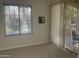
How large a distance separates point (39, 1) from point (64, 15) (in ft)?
5.18

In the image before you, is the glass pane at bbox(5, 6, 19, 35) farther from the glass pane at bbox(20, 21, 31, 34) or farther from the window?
the glass pane at bbox(20, 21, 31, 34)

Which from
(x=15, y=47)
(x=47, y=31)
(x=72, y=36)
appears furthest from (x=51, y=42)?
(x=15, y=47)

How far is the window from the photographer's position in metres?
5.54

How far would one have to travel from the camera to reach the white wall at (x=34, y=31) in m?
5.37

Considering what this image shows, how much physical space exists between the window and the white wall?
0.68 ft

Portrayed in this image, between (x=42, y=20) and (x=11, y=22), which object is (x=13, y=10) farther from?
Result: (x=42, y=20)

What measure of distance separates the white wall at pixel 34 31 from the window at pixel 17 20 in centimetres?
21

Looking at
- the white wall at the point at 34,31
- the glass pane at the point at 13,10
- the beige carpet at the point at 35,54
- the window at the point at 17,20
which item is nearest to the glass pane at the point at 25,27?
the window at the point at 17,20

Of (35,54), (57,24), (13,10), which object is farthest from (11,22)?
(57,24)

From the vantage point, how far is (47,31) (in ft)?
22.5

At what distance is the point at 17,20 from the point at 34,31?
3.45ft

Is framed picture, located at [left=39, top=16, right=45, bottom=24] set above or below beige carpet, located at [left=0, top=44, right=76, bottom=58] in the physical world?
above

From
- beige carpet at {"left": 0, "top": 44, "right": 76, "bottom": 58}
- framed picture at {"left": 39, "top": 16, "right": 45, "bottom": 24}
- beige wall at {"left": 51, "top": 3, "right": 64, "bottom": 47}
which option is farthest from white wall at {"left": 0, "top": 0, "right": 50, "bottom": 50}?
beige carpet at {"left": 0, "top": 44, "right": 76, "bottom": 58}

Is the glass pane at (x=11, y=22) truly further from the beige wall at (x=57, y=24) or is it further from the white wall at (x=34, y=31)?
the beige wall at (x=57, y=24)
